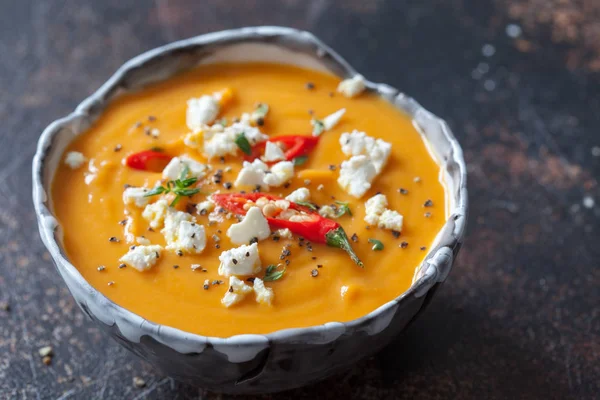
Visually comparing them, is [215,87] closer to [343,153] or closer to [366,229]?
[343,153]

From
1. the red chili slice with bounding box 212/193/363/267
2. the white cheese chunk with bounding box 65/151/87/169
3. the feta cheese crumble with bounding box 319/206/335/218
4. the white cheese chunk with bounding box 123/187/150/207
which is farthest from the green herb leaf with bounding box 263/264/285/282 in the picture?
the white cheese chunk with bounding box 65/151/87/169

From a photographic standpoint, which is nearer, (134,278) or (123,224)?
(134,278)

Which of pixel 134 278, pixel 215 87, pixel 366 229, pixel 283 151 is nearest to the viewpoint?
pixel 134 278

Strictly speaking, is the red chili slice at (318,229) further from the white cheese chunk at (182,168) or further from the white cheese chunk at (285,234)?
the white cheese chunk at (182,168)

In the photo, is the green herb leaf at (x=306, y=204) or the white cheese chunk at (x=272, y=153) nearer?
the green herb leaf at (x=306, y=204)

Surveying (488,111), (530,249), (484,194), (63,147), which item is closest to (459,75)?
(488,111)

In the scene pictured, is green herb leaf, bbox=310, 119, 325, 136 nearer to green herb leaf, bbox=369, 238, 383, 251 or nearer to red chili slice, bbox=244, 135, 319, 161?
red chili slice, bbox=244, 135, 319, 161

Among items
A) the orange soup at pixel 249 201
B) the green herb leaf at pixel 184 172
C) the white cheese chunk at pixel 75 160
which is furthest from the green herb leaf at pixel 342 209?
the white cheese chunk at pixel 75 160
